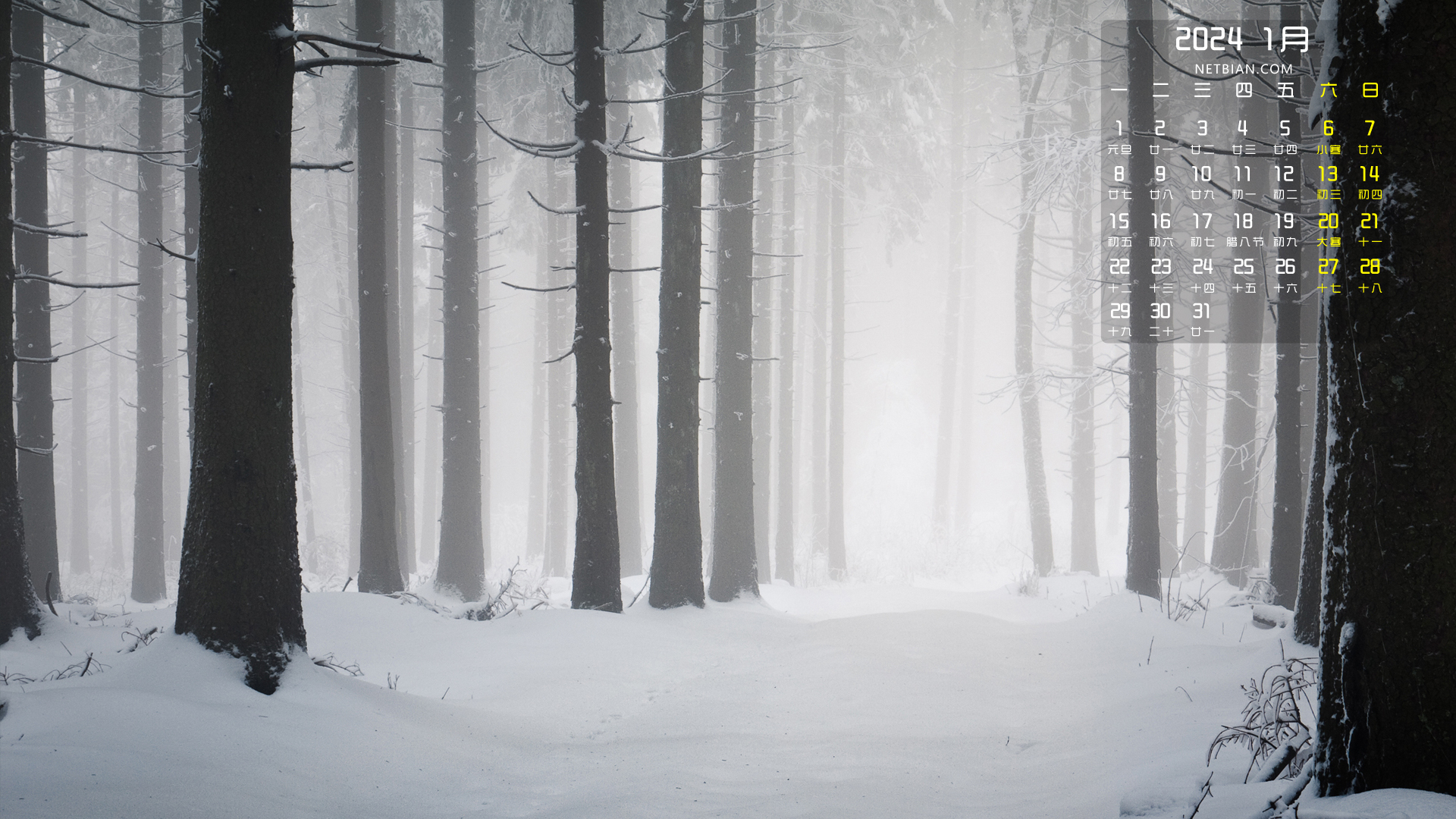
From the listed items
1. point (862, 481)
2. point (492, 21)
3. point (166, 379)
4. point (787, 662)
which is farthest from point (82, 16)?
point (862, 481)

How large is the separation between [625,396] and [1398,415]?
1367 cm

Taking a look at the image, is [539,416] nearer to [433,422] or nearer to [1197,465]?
[433,422]

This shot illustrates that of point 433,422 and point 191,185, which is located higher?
point 191,185

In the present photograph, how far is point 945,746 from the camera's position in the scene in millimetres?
4914

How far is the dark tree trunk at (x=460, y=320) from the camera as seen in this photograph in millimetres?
12367

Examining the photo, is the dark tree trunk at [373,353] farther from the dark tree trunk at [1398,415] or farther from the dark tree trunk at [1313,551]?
the dark tree trunk at [1398,415]

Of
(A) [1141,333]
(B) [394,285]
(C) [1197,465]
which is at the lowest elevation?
(C) [1197,465]

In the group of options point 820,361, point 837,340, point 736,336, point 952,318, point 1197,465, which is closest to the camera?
point 736,336

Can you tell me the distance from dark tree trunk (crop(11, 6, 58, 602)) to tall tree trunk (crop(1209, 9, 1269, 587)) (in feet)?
53.3

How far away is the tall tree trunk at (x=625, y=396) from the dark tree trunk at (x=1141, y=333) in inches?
309

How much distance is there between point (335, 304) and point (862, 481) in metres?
21.5

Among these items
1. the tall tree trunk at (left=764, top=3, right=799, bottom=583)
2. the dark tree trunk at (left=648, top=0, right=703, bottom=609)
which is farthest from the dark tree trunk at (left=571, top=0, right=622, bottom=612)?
the tall tree trunk at (left=764, top=3, right=799, bottom=583)

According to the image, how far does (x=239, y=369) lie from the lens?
474 centimetres

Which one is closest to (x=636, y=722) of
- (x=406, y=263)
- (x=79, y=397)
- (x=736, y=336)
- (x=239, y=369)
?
(x=239, y=369)
